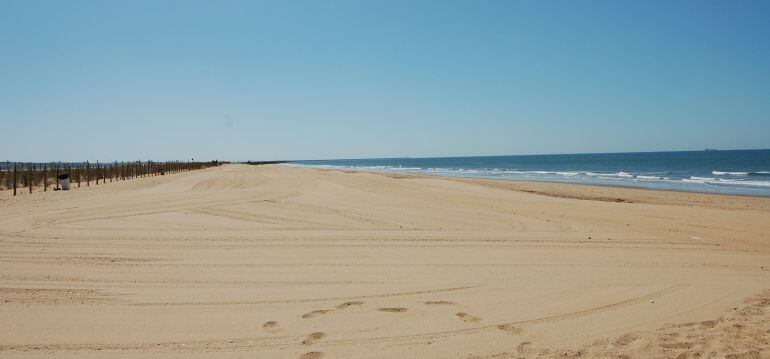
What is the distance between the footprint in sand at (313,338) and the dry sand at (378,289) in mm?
40

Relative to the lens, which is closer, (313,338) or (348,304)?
(313,338)

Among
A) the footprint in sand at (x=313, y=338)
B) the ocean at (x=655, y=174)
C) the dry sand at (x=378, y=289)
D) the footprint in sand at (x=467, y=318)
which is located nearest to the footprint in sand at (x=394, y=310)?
the dry sand at (x=378, y=289)

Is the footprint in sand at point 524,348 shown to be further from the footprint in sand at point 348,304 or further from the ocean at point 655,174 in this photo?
the ocean at point 655,174

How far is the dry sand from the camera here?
12.9ft

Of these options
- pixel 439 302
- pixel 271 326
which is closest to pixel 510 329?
pixel 439 302

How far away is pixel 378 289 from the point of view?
216 inches

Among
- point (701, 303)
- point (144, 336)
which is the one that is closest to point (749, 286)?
point (701, 303)

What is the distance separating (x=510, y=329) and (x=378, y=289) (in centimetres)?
174

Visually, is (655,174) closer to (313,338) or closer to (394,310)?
(394,310)

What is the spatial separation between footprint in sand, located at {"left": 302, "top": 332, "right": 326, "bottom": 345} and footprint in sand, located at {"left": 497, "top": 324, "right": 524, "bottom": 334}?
63.9 inches

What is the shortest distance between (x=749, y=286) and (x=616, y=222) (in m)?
5.84

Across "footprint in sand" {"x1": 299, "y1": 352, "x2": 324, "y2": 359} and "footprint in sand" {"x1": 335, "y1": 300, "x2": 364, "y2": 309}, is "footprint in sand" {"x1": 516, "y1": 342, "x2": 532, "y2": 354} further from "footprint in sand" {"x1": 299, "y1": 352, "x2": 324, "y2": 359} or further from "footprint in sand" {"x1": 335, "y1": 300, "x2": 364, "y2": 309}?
"footprint in sand" {"x1": 335, "y1": 300, "x2": 364, "y2": 309}

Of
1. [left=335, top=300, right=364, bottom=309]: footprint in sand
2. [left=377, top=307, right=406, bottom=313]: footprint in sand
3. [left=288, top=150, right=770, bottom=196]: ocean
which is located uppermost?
[left=288, top=150, right=770, bottom=196]: ocean

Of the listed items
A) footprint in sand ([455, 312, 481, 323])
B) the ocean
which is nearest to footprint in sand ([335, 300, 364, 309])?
footprint in sand ([455, 312, 481, 323])
